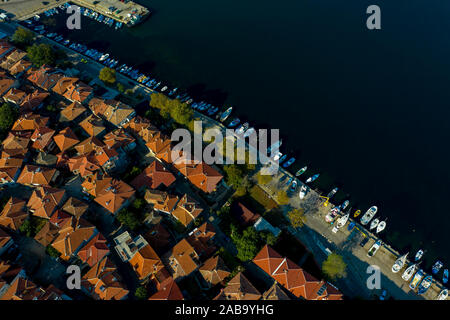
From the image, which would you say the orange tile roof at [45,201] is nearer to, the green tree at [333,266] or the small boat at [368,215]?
the green tree at [333,266]

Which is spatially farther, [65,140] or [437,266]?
[65,140]

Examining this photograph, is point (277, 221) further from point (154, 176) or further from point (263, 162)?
point (154, 176)

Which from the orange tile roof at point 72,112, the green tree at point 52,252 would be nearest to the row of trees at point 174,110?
the orange tile roof at point 72,112

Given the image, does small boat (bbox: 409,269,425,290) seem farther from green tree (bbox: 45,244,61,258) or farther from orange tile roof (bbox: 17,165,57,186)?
orange tile roof (bbox: 17,165,57,186)

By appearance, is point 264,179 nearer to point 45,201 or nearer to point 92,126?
point 92,126

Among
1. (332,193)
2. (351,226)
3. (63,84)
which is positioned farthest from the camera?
(63,84)

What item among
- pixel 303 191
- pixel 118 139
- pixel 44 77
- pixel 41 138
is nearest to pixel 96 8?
pixel 44 77
